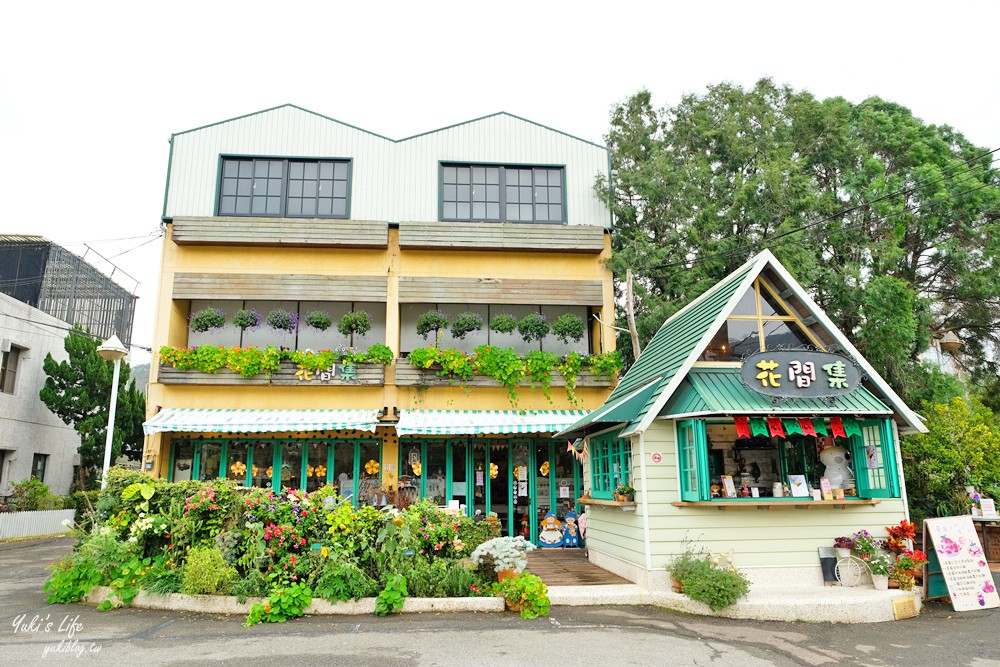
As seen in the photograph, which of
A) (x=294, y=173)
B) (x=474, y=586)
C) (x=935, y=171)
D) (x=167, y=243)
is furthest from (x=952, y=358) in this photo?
(x=167, y=243)

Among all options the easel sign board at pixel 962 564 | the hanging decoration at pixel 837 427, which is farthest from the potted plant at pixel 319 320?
the easel sign board at pixel 962 564

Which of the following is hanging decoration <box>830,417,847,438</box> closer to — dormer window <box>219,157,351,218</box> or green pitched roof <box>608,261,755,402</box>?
A: green pitched roof <box>608,261,755,402</box>

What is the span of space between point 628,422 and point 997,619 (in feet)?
19.3

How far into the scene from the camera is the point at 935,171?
1694 cm

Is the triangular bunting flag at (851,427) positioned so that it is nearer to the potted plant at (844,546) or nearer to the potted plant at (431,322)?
the potted plant at (844,546)

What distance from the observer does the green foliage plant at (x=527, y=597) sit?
30.5 feet

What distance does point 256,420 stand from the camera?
54.1ft

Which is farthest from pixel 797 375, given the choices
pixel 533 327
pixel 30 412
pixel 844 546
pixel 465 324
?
pixel 30 412

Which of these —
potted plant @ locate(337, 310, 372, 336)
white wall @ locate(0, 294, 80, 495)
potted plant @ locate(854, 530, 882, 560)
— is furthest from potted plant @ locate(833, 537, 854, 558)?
white wall @ locate(0, 294, 80, 495)

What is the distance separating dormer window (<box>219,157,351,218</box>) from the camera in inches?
749

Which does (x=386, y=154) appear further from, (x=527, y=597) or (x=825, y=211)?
(x=527, y=597)

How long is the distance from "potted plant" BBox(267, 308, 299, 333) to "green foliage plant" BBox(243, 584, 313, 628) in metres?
9.94

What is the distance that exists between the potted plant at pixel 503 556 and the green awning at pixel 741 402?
332cm

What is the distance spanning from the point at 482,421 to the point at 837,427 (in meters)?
8.33
